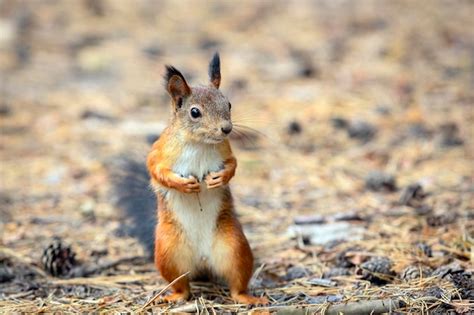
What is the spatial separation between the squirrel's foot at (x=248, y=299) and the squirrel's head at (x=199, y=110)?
584 mm

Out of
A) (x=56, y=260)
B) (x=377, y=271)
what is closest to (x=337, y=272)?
(x=377, y=271)

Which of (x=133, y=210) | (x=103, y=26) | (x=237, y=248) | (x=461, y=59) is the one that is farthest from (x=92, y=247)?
(x=103, y=26)

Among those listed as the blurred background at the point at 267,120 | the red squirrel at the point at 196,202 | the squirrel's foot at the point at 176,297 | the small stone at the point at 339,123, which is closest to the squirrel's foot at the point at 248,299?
the red squirrel at the point at 196,202

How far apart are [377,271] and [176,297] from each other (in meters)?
0.80

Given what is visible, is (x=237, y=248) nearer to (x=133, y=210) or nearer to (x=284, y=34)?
(x=133, y=210)

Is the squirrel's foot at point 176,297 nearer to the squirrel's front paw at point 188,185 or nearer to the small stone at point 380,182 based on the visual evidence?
the squirrel's front paw at point 188,185

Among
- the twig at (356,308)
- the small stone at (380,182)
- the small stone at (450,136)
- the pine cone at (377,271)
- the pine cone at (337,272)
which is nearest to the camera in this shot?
the twig at (356,308)

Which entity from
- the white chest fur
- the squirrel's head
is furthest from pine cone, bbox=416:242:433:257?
the squirrel's head

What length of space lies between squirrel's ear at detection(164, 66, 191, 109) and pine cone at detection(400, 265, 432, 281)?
1.10 meters

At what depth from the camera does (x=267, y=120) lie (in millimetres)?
5168

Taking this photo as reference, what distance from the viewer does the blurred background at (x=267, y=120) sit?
3.29 metres

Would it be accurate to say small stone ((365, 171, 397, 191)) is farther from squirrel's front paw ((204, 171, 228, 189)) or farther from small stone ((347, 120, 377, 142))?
squirrel's front paw ((204, 171, 228, 189))

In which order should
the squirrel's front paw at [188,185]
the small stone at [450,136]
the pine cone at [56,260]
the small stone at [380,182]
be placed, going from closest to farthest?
the squirrel's front paw at [188,185] < the pine cone at [56,260] < the small stone at [380,182] < the small stone at [450,136]

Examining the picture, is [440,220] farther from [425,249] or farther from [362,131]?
[362,131]
